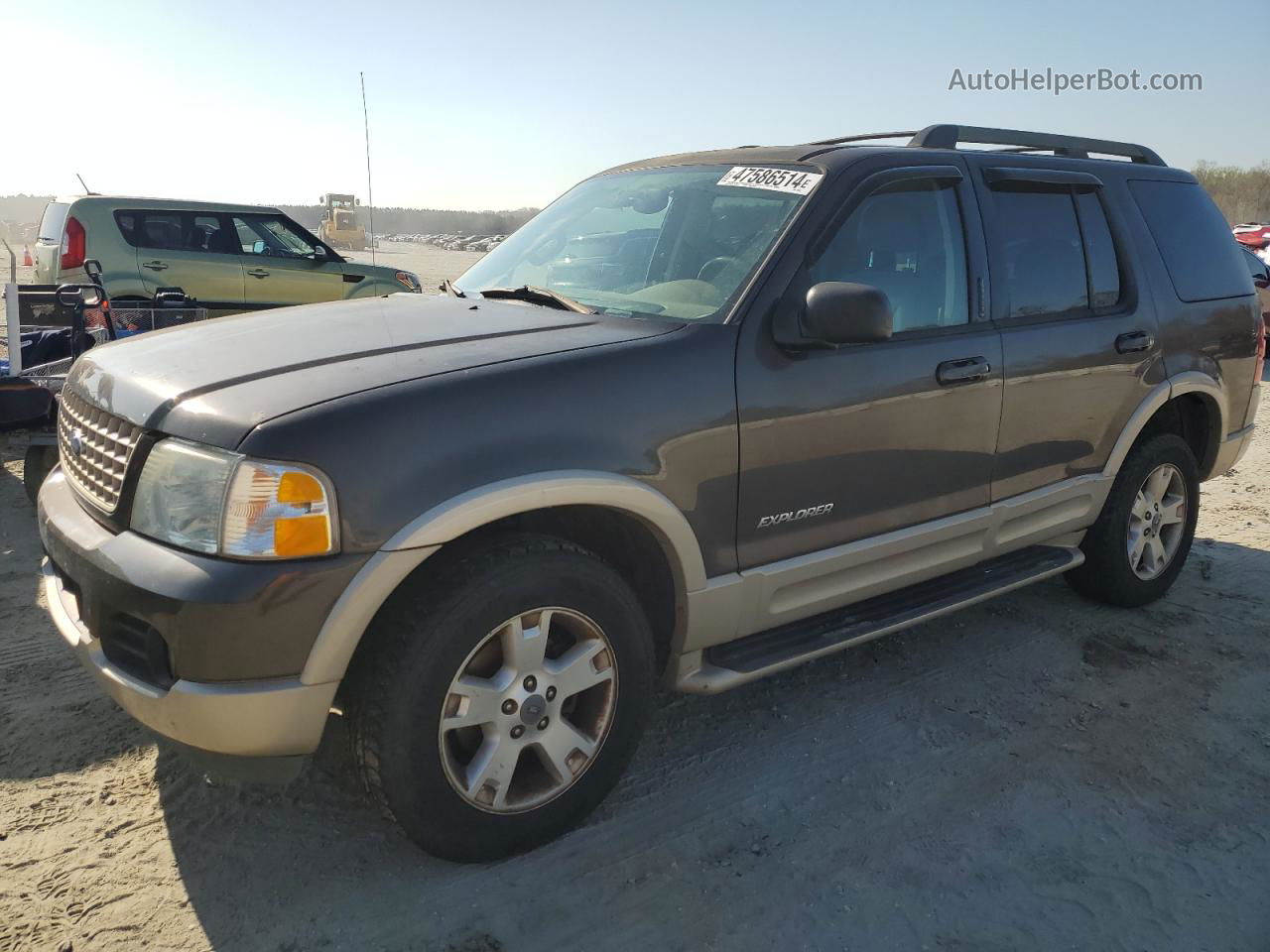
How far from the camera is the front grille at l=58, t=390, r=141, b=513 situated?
2510 millimetres

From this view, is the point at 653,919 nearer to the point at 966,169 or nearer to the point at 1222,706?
the point at 1222,706

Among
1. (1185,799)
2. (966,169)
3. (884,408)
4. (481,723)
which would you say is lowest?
(1185,799)

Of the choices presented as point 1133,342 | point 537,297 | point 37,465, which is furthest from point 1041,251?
point 37,465

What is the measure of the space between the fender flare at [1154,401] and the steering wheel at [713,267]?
2098 millimetres

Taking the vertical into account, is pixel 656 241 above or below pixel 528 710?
above

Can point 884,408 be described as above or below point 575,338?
below

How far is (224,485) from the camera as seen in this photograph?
223 centimetres

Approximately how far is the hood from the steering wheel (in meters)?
0.31

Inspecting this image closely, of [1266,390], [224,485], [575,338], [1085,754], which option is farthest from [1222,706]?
[1266,390]

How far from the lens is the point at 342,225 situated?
42406 millimetres

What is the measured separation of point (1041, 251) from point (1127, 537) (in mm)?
1460

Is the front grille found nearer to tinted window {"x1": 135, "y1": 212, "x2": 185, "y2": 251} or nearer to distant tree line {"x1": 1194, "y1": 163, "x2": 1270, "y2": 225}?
tinted window {"x1": 135, "y1": 212, "x2": 185, "y2": 251}

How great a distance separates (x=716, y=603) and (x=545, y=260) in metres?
1.59

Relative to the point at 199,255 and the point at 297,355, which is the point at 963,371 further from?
the point at 199,255
